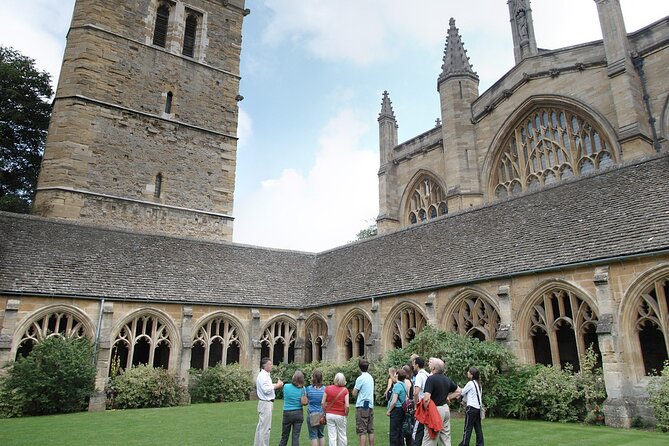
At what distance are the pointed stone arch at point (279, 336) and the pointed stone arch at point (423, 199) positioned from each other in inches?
428

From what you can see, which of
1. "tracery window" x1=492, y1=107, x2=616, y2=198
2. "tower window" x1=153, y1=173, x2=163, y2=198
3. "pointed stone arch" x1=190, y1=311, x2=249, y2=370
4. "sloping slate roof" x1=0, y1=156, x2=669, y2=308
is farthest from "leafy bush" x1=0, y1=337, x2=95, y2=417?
"tracery window" x1=492, y1=107, x2=616, y2=198

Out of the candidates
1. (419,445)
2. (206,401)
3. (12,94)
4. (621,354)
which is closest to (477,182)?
(621,354)

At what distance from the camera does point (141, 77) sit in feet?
88.1

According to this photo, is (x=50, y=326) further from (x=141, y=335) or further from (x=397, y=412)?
(x=397, y=412)

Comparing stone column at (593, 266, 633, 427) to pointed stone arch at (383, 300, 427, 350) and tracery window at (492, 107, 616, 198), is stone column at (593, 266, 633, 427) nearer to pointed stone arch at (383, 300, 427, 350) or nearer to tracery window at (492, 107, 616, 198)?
pointed stone arch at (383, 300, 427, 350)

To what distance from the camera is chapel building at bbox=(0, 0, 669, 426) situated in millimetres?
12609

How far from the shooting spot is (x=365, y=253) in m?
21.4

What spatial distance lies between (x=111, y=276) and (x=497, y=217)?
1383cm

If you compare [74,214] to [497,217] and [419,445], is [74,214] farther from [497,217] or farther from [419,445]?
[419,445]

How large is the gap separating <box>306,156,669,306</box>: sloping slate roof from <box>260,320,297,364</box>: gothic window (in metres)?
1.53

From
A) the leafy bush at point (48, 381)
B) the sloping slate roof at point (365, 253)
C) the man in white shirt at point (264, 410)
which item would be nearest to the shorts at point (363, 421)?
the man in white shirt at point (264, 410)

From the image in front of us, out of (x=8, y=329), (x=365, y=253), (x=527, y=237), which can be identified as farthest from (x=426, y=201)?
(x=8, y=329)

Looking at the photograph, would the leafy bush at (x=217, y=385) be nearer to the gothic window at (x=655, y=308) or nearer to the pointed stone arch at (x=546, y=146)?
the gothic window at (x=655, y=308)

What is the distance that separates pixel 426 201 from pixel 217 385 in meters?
16.1
